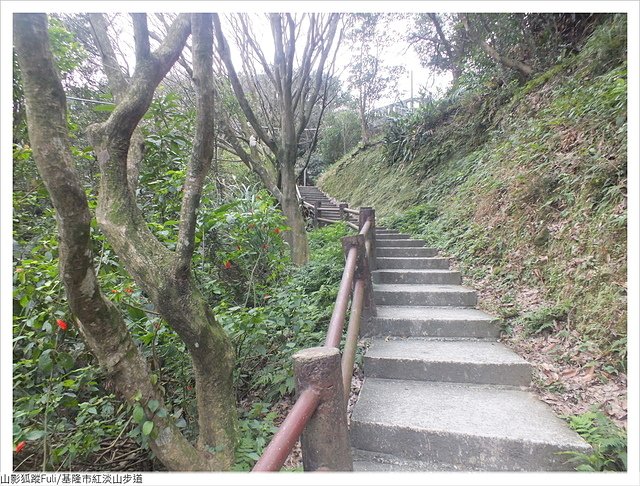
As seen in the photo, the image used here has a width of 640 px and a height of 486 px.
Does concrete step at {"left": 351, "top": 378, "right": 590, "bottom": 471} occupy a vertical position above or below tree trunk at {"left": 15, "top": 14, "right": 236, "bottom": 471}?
below

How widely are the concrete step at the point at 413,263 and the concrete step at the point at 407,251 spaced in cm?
41

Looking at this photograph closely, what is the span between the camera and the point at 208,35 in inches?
77.0

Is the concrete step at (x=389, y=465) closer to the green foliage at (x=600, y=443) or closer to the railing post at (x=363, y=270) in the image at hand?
the green foliage at (x=600, y=443)

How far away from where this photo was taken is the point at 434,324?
10.2 ft

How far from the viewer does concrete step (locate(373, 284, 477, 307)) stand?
3.54 meters

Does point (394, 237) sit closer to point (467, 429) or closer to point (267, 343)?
point (267, 343)

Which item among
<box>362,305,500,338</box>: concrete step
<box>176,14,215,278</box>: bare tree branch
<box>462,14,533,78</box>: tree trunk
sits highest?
<box>462,14,533,78</box>: tree trunk

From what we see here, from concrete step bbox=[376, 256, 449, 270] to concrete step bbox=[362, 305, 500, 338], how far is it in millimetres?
1144

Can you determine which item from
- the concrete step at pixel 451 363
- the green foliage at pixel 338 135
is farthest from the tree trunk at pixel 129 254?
the green foliage at pixel 338 135

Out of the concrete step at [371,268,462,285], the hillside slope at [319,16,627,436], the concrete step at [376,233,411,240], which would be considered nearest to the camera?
the hillside slope at [319,16,627,436]

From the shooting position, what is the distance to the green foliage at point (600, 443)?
1.66m

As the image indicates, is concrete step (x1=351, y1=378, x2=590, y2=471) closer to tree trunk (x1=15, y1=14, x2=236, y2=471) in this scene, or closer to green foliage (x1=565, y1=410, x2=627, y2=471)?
green foliage (x1=565, y1=410, x2=627, y2=471)

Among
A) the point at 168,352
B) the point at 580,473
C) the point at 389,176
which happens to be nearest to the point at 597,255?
the point at 580,473

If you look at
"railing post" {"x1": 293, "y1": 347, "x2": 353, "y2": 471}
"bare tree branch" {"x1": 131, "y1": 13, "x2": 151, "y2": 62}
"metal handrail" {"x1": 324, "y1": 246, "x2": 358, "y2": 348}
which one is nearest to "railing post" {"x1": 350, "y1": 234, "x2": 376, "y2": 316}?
"metal handrail" {"x1": 324, "y1": 246, "x2": 358, "y2": 348}
